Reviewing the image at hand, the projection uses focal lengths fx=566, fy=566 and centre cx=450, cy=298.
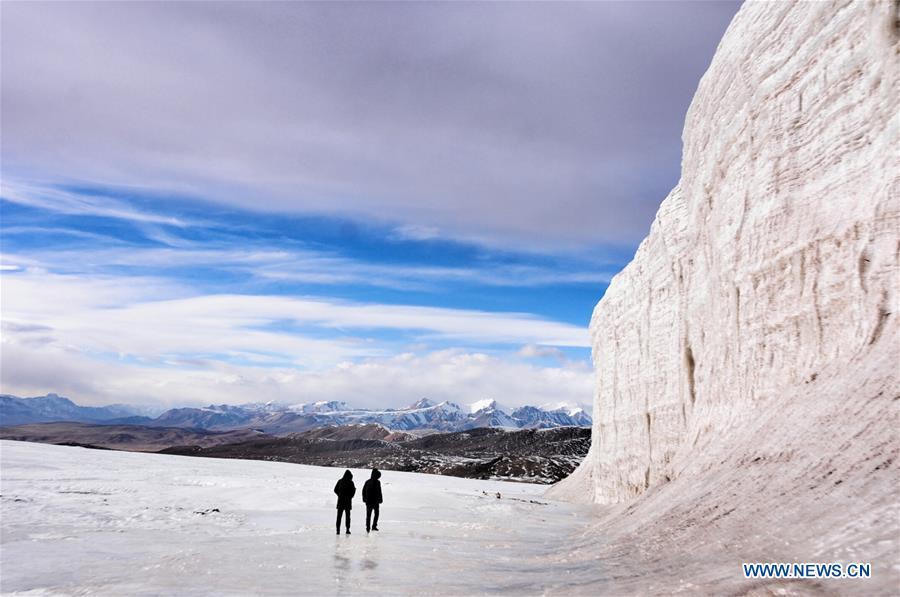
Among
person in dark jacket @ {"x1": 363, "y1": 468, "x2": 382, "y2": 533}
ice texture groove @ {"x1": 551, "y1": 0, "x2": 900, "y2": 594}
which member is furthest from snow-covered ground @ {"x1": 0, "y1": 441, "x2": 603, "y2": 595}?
ice texture groove @ {"x1": 551, "y1": 0, "x2": 900, "y2": 594}

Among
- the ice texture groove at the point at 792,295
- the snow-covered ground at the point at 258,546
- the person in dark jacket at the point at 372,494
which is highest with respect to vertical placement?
the ice texture groove at the point at 792,295

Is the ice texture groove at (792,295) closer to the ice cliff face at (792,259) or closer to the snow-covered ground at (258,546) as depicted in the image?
the ice cliff face at (792,259)

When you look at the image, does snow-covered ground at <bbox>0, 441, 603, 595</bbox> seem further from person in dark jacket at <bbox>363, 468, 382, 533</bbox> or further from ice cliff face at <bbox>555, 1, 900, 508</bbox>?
ice cliff face at <bbox>555, 1, 900, 508</bbox>

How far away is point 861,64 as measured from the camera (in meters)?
11.7

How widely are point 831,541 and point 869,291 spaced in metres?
5.79

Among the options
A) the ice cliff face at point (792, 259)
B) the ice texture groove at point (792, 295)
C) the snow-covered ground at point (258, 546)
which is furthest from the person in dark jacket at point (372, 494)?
the ice cliff face at point (792, 259)

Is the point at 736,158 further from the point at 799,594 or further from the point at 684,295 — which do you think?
the point at 799,594

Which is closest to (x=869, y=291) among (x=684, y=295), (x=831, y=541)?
(x=831, y=541)

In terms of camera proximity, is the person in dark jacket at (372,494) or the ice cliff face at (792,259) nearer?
the ice cliff face at (792,259)

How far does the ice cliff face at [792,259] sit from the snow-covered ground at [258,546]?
4407 millimetres

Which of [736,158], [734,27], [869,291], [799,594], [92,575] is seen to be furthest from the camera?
[734,27]

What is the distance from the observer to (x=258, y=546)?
12859 millimetres

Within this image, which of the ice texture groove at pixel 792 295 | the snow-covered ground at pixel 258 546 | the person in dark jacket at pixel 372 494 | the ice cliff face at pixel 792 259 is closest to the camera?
the ice texture groove at pixel 792 295

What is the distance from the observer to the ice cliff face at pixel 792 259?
9562 mm
